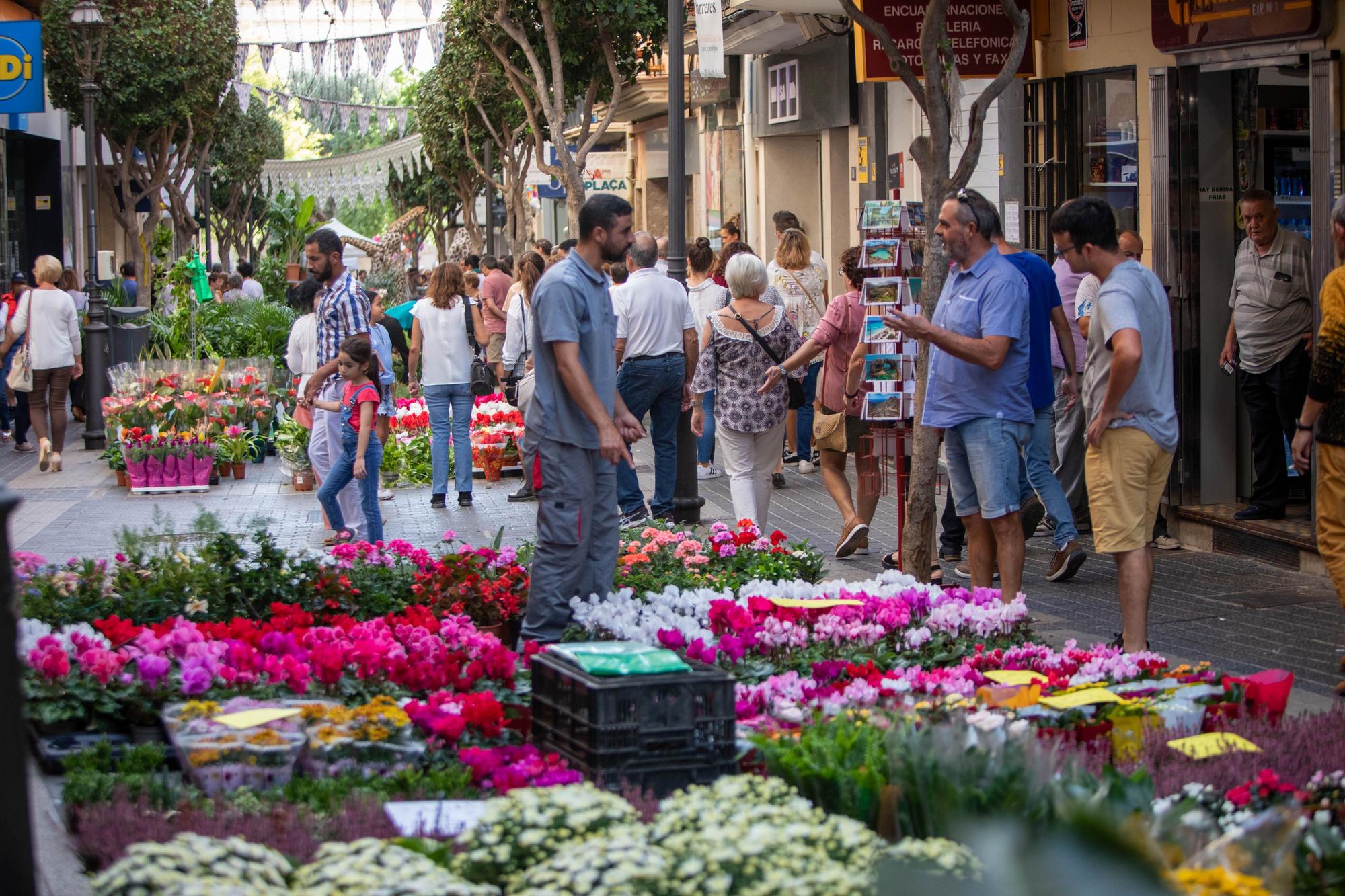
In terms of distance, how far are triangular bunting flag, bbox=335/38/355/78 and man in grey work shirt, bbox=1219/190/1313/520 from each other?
3156 centimetres

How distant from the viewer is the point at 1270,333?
31.6ft

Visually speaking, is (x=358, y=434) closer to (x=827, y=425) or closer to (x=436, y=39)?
(x=827, y=425)

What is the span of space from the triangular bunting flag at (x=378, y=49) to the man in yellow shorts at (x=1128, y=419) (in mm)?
32187

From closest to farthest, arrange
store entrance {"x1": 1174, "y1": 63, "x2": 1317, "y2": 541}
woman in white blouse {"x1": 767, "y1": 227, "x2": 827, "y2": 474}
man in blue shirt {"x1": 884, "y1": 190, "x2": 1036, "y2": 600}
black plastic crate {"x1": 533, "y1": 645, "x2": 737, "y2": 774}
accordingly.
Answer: black plastic crate {"x1": 533, "y1": 645, "x2": 737, "y2": 774}, man in blue shirt {"x1": 884, "y1": 190, "x2": 1036, "y2": 600}, store entrance {"x1": 1174, "y1": 63, "x2": 1317, "y2": 541}, woman in white blouse {"x1": 767, "y1": 227, "x2": 827, "y2": 474}

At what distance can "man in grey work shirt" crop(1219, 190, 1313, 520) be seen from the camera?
31.4 feet

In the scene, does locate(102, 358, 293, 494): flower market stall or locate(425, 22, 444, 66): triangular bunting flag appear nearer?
locate(102, 358, 293, 494): flower market stall

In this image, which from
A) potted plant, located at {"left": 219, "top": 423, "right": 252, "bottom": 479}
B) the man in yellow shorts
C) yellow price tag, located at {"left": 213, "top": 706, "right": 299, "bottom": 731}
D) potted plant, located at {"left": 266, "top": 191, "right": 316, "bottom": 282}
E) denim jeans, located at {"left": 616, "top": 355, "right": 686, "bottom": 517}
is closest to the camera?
yellow price tag, located at {"left": 213, "top": 706, "right": 299, "bottom": 731}

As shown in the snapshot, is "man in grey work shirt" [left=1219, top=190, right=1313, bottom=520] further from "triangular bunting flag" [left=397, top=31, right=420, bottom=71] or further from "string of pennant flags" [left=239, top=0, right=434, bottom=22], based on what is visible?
"triangular bunting flag" [left=397, top=31, right=420, bottom=71]

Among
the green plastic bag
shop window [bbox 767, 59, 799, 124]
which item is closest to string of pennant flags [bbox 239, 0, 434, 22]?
shop window [bbox 767, 59, 799, 124]

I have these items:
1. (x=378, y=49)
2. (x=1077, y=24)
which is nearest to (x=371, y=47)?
(x=378, y=49)

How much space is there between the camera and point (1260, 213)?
9.51m

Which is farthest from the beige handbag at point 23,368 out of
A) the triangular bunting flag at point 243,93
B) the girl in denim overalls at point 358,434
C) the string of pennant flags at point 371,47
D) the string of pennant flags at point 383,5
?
the triangular bunting flag at point 243,93

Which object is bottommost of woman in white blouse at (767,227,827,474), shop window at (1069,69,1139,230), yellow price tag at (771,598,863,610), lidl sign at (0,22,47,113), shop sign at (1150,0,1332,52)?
yellow price tag at (771,598,863,610)

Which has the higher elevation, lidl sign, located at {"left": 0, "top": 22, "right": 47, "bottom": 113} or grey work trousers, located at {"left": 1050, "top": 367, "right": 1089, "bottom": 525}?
lidl sign, located at {"left": 0, "top": 22, "right": 47, "bottom": 113}
